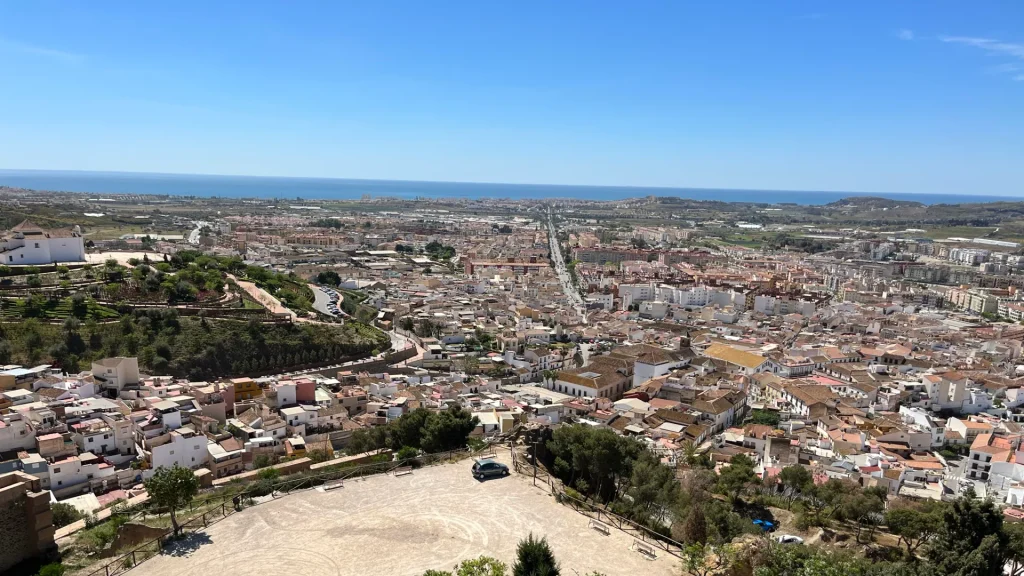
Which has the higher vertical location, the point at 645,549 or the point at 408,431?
the point at 645,549

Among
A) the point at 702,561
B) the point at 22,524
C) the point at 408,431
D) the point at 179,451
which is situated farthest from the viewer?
the point at 179,451

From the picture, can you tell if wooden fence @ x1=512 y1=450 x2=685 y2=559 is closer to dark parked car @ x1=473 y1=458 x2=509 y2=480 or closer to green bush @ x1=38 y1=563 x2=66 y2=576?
dark parked car @ x1=473 y1=458 x2=509 y2=480

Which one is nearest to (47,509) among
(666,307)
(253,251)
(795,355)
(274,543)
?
(274,543)

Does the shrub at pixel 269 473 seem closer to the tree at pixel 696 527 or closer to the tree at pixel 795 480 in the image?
the tree at pixel 696 527

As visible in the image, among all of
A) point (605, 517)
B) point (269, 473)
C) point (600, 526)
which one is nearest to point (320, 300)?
point (269, 473)

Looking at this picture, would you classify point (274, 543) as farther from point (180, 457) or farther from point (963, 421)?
point (963, 421)

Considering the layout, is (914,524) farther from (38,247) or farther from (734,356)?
(38,247)

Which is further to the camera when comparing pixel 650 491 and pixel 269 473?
pixel 269 473
